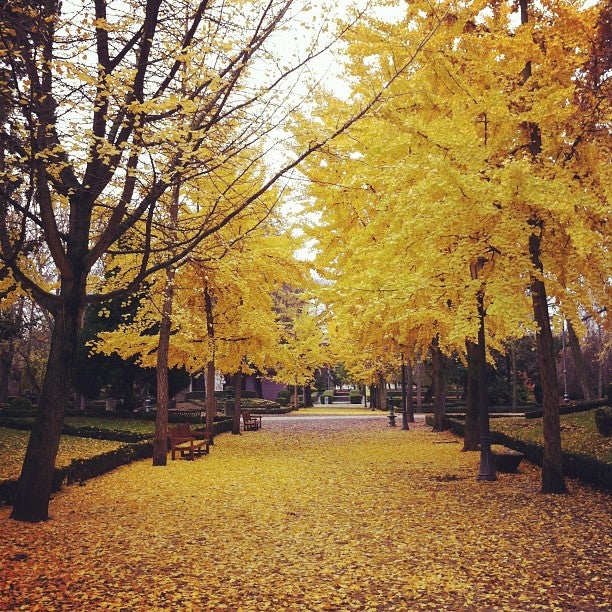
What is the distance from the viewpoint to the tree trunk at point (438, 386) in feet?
76.0

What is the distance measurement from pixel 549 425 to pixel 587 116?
17.7 ft

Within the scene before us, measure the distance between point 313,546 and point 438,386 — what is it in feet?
57.9

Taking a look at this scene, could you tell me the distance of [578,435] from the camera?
1595 centimetres

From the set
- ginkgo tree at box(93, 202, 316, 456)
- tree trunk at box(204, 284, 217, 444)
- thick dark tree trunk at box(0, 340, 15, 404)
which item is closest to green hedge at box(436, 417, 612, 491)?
ginkgo tree at box(93, 202, 316, 456)

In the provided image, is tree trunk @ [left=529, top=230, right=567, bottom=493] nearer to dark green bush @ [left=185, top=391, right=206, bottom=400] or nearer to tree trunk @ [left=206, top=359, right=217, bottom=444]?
tree trunk @ [left=206, top=359, right=217, bottom=444]

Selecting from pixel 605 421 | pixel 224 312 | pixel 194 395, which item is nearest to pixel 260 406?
pixel 194 395

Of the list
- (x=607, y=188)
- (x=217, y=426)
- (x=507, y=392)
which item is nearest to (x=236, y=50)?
(x=607, y=188)

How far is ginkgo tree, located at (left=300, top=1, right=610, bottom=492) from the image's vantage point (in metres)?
9.85

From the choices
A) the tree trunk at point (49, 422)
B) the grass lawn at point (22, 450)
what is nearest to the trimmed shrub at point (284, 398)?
the grass lawn at point (22, 450)

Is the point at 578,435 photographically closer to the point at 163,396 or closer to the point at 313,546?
the point at 163,396

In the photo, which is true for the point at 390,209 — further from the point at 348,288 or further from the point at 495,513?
the point at 495,513

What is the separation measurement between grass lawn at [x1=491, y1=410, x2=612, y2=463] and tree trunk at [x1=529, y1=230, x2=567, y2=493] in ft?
5.35

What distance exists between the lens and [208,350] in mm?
19969

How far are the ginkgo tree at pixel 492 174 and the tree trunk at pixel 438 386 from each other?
11.2m
